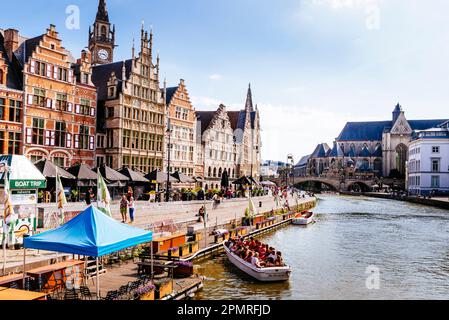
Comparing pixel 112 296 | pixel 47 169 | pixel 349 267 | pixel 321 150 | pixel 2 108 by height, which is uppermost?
pixel 321 150

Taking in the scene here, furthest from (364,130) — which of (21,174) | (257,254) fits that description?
(21,174)

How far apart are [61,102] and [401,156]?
482 feet

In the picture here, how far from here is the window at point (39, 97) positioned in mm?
41156

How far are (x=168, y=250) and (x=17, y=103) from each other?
24508 mm

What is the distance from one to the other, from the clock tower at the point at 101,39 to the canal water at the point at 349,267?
48339mm

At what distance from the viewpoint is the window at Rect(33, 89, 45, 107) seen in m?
41.2

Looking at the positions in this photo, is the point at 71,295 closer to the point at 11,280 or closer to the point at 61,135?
the point at 11,280

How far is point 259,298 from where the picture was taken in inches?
788

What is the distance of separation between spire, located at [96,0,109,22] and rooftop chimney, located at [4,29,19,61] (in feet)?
122

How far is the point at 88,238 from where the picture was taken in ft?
45.0

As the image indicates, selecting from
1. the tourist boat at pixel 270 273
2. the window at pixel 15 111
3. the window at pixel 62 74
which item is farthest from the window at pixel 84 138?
the tourist boat at pixel 270 273

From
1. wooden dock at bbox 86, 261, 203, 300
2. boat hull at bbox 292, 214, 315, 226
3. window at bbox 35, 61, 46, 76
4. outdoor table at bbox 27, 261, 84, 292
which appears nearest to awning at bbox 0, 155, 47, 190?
wooden dock at bbox 86, 261, 203, 300

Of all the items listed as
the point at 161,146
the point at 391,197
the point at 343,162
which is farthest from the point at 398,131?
the point at 161,146

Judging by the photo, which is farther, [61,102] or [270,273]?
[61,102]
